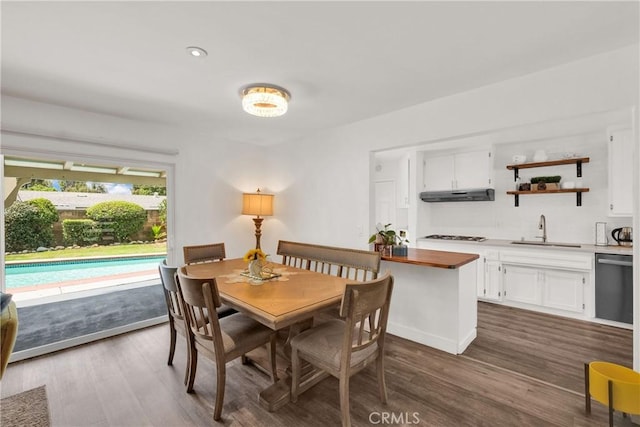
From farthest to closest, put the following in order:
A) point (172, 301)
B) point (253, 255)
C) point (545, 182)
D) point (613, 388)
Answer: point (545, 182) → point (253, 255) → point (172, 301) → point (613, 388)

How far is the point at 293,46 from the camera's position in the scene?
1.64 meters

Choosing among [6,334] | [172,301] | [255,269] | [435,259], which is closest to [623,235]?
[435,259]

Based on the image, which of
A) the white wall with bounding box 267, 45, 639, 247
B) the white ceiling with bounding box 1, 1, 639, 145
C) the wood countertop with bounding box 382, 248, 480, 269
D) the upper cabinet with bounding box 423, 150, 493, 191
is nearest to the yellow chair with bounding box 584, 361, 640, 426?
the wood countertop with bounding box 382, 248, 480, 269

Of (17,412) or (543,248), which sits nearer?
(17,412)

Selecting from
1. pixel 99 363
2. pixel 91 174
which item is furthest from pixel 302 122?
pixel 99 363

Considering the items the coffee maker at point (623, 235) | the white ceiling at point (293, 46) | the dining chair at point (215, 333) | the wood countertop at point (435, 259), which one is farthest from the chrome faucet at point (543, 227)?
the dining chair at point (215, 333)

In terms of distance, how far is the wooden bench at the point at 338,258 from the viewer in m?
2.49

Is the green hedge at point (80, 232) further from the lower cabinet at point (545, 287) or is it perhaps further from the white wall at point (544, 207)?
the lower cabinet at point (545, 287)

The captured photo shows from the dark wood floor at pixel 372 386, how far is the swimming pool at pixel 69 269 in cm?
85

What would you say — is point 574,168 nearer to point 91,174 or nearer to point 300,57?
point 300,57

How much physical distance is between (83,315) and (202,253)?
165cm

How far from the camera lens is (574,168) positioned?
3.60m

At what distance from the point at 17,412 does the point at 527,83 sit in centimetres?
419

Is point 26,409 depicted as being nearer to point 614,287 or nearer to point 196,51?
point 196,51
